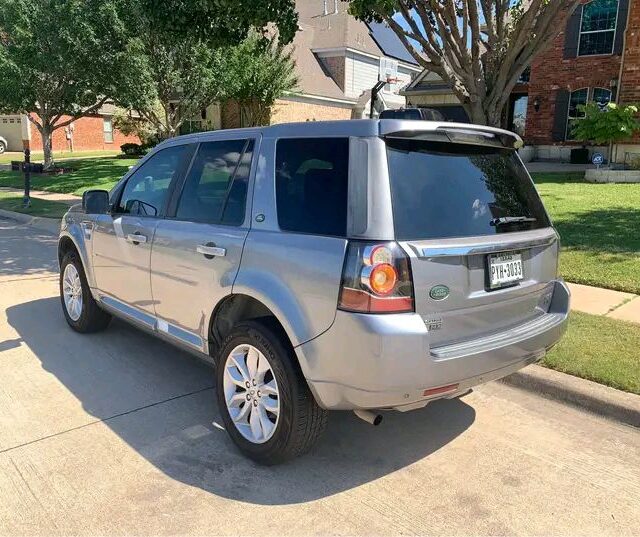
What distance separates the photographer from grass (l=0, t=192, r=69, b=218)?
13026 mm

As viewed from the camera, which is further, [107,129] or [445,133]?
[107,129]

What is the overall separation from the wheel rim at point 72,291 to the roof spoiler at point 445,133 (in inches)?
140

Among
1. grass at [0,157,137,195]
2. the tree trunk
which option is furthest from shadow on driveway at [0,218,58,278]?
the tree trunk

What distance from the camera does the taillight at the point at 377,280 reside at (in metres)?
2.74

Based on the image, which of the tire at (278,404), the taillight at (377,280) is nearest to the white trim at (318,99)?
the tire at (278,404)

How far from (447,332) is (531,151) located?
22.0 metres

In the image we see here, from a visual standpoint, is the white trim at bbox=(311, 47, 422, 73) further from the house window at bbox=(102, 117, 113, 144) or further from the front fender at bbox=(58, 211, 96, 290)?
the front fender at bbox=(58, 211, 96, 290)

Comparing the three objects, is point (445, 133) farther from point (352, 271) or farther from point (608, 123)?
point (608, 123)

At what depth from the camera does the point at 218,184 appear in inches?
149

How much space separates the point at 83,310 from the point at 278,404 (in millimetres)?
2871

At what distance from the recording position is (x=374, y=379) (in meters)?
2.74

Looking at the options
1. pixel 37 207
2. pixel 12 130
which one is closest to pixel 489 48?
pixel 37 207

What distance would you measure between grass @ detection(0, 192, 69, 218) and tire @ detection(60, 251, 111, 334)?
769 cm

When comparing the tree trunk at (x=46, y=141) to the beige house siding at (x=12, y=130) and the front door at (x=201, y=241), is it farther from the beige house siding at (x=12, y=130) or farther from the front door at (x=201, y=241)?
the front door at (x=201, y=241)
